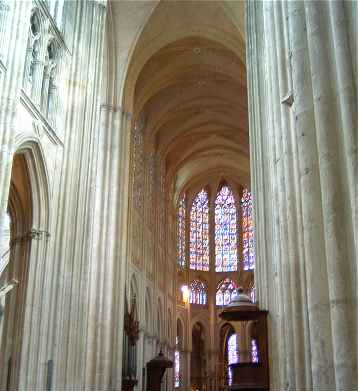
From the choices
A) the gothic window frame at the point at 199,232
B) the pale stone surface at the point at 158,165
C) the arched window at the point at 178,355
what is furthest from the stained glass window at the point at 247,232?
the arched window at the point at 178,355

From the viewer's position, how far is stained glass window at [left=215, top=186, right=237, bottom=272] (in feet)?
141

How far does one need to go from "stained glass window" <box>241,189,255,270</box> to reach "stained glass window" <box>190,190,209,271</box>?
2.62 m

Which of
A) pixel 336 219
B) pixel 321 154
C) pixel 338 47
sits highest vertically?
pixel 338 47

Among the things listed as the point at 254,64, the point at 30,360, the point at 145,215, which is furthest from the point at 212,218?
the point at 30,360

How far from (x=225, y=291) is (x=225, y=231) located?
14.0 ft

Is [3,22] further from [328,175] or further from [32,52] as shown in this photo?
[328,175]

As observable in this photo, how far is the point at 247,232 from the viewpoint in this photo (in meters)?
42.9

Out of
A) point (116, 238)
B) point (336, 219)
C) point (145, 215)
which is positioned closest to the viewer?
point (336, 219)

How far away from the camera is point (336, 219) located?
207 inches

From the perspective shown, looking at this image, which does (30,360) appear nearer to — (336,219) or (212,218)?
(336,219)

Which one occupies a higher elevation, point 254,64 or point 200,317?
point 254,64

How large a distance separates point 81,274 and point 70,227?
1282 millimetres

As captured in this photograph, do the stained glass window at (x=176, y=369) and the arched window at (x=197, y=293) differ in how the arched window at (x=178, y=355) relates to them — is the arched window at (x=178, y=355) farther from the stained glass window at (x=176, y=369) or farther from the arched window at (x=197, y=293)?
the arched window at (x=197, y=293)

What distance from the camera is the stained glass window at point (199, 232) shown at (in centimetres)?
4291
